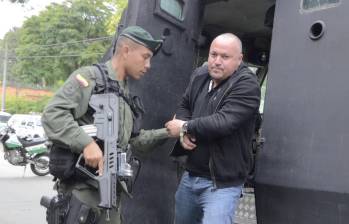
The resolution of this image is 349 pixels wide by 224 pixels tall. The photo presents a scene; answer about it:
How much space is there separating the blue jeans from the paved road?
4292 mm

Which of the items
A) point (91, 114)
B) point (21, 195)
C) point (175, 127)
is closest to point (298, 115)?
point (175, 127)

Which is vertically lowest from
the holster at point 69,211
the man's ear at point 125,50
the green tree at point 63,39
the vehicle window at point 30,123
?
the vehicle window at point 30,123

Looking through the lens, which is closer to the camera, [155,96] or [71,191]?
[71,191]

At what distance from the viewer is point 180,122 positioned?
2.88 meters

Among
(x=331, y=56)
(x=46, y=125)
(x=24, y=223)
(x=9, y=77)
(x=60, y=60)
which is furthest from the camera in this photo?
(x=9, y=77)

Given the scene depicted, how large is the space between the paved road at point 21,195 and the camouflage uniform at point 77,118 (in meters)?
4.36

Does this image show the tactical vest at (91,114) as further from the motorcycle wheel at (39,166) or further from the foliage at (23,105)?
the foliage at (23,105)

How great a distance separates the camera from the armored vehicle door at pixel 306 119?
2178mm

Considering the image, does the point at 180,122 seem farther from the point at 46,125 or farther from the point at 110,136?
the point at 46,125

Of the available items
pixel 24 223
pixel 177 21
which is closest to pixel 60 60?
pixel 24 223

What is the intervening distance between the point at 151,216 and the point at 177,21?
3.97ft

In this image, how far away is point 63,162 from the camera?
105 inches

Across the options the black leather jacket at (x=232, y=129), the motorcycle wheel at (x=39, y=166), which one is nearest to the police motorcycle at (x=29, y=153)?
the motorcycle wheel at (x=39, y=166)

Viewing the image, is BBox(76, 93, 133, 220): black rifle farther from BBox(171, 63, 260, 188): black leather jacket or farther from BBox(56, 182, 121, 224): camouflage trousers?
BBox(171, 63, 260, 188): black leather jacket
